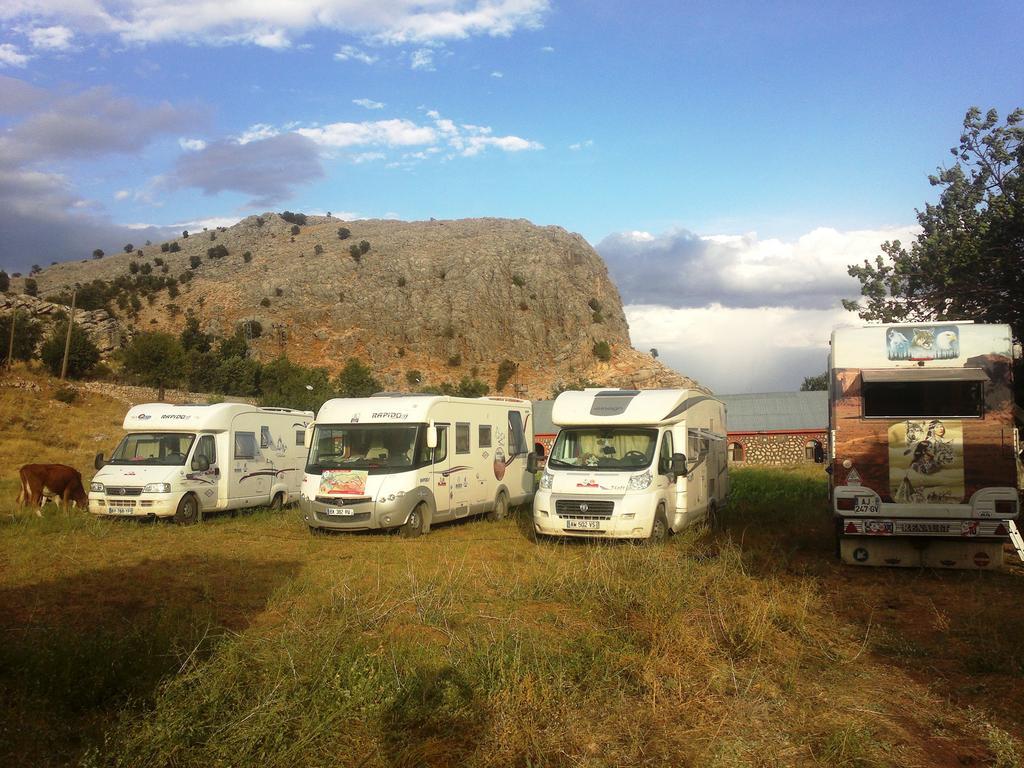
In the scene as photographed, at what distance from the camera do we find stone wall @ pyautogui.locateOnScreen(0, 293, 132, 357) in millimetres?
59891

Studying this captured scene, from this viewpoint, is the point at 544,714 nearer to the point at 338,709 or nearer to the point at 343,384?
the point at 338,709

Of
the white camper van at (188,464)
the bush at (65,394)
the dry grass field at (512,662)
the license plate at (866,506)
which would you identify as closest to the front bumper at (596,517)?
the dry grass field at (512,662)

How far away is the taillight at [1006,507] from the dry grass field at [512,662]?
2.86ft

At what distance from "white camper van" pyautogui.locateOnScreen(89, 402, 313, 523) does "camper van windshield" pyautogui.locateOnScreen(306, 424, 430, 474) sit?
2982 millimetres

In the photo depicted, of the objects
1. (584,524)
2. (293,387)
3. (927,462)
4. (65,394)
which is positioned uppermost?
(65,394)

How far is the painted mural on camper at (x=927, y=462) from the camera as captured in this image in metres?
10.7

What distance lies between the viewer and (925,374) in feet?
35.7

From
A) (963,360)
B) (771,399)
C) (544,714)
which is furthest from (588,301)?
(544,714)

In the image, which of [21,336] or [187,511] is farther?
[21,336]

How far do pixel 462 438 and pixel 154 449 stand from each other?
6.29 m

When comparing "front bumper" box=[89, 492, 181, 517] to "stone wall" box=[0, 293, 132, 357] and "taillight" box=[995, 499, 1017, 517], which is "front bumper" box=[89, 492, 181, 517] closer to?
"taillight" box=[995, 499, 1017, 517]

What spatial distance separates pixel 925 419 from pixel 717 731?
7.29 metres

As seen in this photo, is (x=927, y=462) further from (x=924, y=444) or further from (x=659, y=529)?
(x=659, y=529)

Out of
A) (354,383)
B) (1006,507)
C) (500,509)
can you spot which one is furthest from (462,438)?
(354,383)
